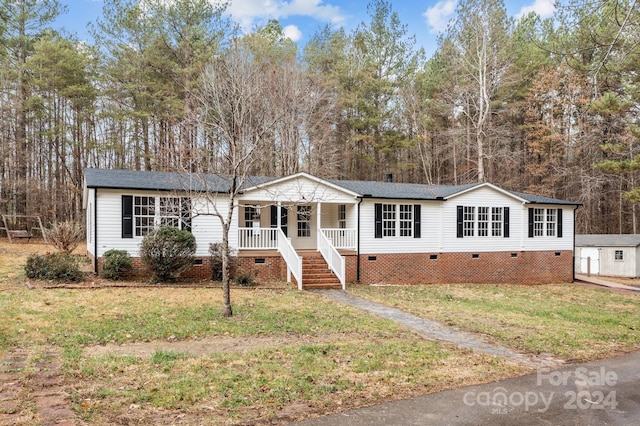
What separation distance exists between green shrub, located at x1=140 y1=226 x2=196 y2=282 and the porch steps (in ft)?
13.1

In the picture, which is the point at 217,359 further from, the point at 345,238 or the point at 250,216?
the point at 250,216

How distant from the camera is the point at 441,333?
27.3ft

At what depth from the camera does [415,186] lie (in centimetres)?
1977

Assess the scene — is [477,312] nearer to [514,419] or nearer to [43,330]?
[514,419]

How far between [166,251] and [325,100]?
18041 millimetres

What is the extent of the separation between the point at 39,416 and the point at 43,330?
3781 millimetres

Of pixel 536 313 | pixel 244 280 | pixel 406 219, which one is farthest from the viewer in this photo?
pixel 406 219

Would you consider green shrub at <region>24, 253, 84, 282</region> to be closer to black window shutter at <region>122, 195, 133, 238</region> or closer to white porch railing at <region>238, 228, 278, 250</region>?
black window shutter at <region>122, 195, 133, 238</region>

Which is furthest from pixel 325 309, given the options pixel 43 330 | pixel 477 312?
pixel 43 330

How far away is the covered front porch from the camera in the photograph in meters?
14.6

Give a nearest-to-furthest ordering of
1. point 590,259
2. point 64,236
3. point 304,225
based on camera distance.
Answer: point 64,236
point 304,225
point 590,259

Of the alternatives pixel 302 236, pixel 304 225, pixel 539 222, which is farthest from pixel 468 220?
pixel 302 236

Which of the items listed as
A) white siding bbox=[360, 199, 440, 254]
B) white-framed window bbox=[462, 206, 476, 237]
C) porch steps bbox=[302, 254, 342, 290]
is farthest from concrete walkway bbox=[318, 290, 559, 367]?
white-framed window bbox=[462, 206, 476, 237]

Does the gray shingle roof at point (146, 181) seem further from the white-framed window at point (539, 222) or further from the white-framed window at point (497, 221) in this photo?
the white-framed window at point (539, 222)
